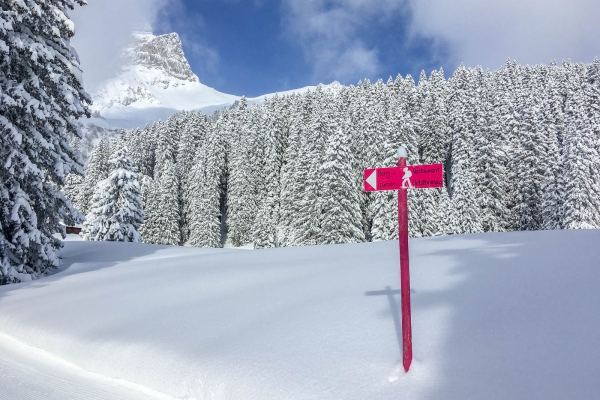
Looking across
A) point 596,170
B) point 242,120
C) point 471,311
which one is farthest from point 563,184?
point 242,120

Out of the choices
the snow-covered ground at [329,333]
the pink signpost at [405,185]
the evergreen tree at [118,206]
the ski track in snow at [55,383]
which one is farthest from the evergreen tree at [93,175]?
the pink signpost at [405,185]

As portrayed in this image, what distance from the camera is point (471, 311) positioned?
17.7 feet

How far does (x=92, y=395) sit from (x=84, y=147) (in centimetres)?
17407

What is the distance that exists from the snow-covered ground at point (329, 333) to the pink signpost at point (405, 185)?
17.0 inches

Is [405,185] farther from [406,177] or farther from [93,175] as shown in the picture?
[93,175]

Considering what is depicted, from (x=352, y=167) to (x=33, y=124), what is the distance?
114 feet

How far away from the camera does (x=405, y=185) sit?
4.44 m

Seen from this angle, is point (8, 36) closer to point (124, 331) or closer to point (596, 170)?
point (124, 331)

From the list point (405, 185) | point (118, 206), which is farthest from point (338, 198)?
point (405, 185)

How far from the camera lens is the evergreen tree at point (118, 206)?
32.8 meters

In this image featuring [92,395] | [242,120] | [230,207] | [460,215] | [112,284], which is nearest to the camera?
[92,395]

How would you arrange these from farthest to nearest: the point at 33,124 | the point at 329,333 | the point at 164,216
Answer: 1. the point at 164,216
2. the point at 33,124
3. the point at 329,333

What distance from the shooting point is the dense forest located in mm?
35469

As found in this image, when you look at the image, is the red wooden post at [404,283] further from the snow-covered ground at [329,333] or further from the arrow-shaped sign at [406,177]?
the snow-covered ground at [329,333]
